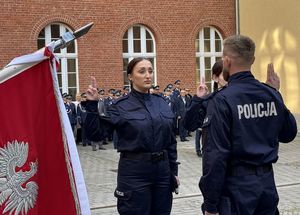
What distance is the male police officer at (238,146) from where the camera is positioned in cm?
341

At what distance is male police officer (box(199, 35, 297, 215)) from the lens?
3.41 metres

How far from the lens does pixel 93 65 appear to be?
19500 millimetres

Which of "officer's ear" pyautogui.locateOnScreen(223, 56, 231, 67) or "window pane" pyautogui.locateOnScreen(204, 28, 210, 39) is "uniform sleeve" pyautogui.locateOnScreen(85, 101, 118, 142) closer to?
"officer's ear" pyautogui.locateOnScreen(223, 56, 231, 67)

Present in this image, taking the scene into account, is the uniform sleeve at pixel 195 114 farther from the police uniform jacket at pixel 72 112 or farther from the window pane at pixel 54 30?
the window pane at pixel 54 30

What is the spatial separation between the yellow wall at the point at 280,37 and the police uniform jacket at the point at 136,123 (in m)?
16.1

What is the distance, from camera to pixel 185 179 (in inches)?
396

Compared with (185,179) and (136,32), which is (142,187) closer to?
(185,179)

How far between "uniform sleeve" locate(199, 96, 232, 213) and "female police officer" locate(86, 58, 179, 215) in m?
0.99

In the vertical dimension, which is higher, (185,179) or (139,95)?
(139,95)

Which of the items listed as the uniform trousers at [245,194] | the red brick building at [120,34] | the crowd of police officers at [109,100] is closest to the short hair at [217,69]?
the uniform trousers at [245,194]

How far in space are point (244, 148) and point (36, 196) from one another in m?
1.46

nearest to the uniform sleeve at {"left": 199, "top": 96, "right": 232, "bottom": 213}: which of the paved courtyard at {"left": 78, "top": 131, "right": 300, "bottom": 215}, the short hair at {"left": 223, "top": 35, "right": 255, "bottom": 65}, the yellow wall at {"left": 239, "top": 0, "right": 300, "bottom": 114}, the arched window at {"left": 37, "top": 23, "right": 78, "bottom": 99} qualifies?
the short hair at {"left": 223, "top": 35, "right": 255, "bottom": 65}

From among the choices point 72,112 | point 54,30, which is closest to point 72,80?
point 54,30

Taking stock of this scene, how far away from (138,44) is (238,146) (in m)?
17.6
